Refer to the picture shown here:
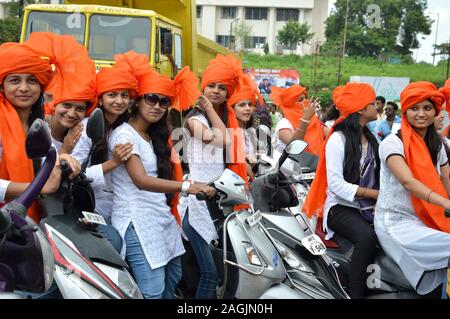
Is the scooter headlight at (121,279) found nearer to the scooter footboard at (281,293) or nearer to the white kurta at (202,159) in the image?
the scooter footboard at (281,293)

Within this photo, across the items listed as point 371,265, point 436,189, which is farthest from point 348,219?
point 436,189

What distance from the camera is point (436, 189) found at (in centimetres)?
348

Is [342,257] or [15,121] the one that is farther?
[342,257]

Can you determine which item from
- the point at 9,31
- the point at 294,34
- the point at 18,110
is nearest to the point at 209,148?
the point at 18,110

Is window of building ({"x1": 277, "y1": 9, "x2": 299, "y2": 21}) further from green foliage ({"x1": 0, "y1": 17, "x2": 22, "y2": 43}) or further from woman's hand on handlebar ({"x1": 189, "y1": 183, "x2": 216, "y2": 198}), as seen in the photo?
woman's hand on handlebar ({"x1": 189, "y1": 183, "x2": 216, "y2": 198})

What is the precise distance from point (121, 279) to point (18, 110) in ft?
3.12

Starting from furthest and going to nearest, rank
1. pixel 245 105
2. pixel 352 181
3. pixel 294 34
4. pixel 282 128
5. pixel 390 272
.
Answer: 1. pixel 294 34
2. pixel 282 128
3. pixel 245 105
4. pixel 352 181
5. pixel 390 272

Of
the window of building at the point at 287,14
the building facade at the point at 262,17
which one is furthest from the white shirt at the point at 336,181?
the window of building at the point at 287,14

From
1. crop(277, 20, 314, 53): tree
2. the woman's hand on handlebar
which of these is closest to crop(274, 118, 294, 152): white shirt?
the woman's hand on handlebar

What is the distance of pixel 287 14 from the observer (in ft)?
223

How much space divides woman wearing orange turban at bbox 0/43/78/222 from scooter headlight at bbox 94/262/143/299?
424mm

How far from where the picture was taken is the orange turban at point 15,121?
2.60 metres

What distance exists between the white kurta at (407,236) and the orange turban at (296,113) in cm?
206

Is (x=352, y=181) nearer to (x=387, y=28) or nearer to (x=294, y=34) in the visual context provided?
(x=387, y=28)
